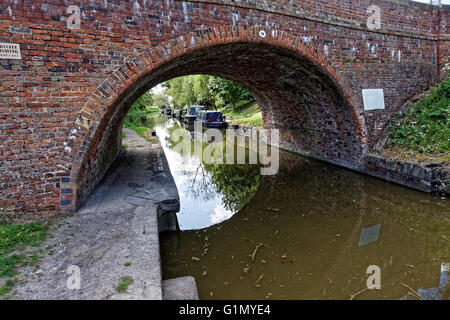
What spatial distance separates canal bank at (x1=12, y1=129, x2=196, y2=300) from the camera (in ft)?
8.46

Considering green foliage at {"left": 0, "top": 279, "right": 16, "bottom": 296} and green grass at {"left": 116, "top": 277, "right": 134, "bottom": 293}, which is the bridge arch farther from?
green grass at {"left": 116, "top": 277, "right": 134, "bottom": 293}

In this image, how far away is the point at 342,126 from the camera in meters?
8.36

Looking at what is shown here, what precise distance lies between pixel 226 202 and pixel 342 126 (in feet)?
14.9

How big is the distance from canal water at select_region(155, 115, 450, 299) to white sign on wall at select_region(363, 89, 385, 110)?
6.94 feet

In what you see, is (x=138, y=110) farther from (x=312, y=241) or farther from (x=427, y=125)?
(x=312, y=241)

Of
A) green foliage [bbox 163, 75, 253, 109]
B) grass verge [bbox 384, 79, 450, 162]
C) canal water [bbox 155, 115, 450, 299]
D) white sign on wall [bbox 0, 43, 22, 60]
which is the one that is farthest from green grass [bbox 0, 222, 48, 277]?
green foliage [bbox 163, 75, 253, 109]

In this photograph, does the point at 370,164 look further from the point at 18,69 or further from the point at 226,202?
the point at 18,69

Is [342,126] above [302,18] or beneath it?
beneath

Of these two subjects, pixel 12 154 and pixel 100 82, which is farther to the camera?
→ pixel 100 82

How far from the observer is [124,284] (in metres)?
2.63

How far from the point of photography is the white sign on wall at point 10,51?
12.8 ft
